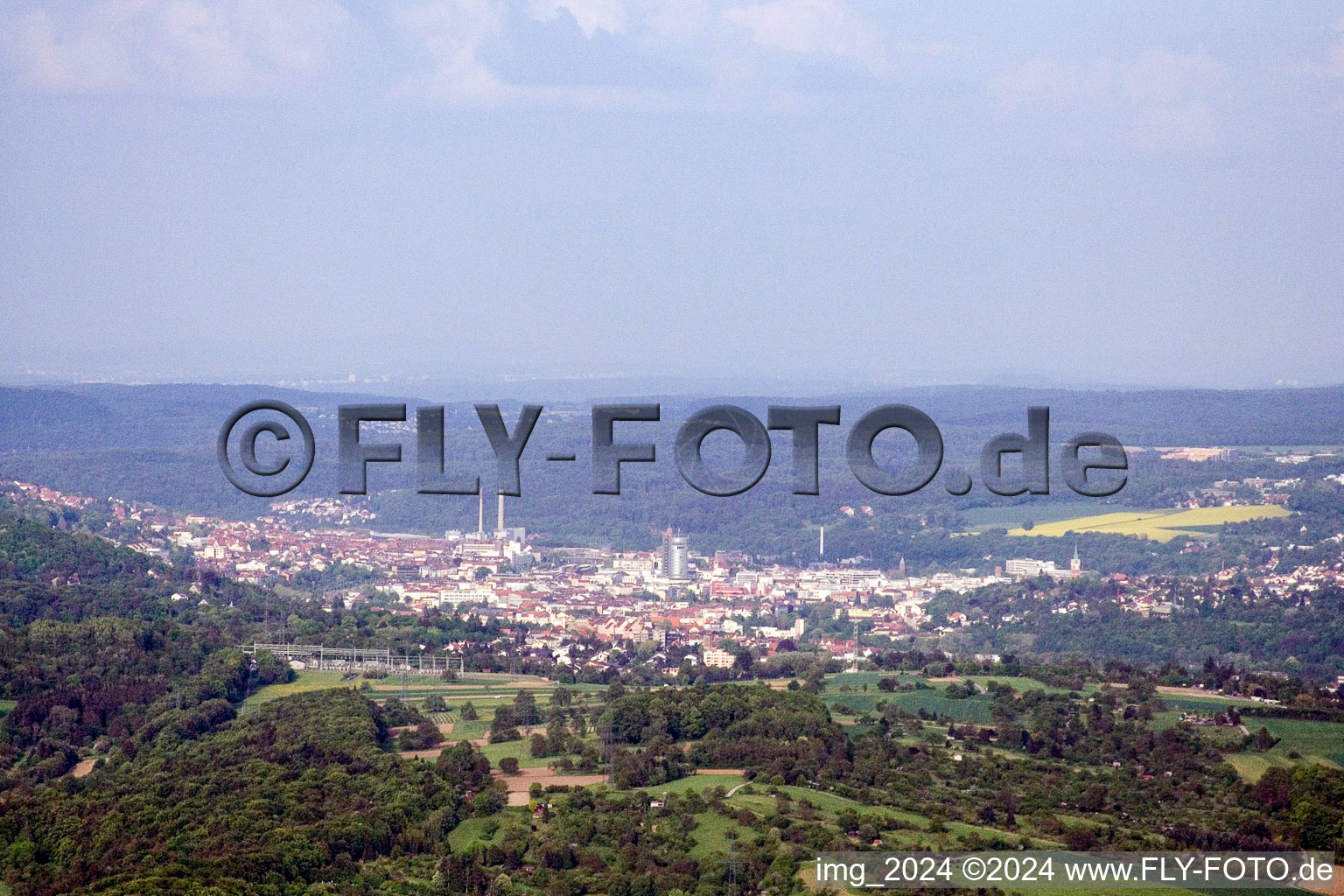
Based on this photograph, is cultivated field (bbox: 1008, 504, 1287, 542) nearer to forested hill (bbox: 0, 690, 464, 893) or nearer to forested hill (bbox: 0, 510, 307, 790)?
forested hill (bbox: 0, 510, 307, 790)

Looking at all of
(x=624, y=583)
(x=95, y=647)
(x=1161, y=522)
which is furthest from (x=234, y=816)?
(x=1161, y=522)

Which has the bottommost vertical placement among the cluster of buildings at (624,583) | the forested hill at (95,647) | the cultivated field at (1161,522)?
the cluster of buildings at (624,583)

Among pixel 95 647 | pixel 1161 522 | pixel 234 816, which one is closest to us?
pixel 234 816

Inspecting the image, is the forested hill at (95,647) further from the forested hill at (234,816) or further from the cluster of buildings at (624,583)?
the cluster of buildings at (624,583)

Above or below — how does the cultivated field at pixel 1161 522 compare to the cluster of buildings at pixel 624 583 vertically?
above

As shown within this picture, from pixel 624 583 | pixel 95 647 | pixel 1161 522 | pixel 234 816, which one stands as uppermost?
pixel 1161 522

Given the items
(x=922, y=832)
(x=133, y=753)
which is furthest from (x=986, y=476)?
(x=133, y=753)

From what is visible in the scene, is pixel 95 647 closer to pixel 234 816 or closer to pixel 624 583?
pixel 234 816

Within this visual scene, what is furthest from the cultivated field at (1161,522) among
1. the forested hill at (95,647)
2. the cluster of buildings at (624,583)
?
the forested hill at (95,647)

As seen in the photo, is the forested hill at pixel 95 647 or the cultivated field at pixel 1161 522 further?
the cultivated field at pixel 1161 522

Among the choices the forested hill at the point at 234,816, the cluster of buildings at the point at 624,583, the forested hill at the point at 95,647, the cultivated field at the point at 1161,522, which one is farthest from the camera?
the cultivated field at the point at 1161,522

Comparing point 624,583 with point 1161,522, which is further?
point 1161,522

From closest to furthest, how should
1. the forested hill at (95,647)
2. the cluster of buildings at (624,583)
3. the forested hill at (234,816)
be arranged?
the forested hill at (234,816)
the forested hill at (95,647)
the cluster of buildings at (624,583)

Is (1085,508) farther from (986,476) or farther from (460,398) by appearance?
(460,398)
